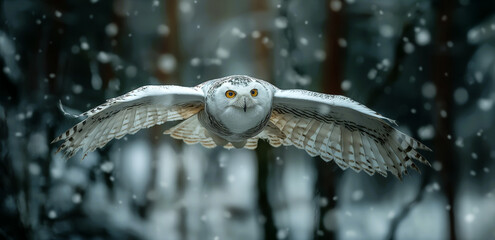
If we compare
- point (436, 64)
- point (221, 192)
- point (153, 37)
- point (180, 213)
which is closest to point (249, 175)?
point (221, 192)

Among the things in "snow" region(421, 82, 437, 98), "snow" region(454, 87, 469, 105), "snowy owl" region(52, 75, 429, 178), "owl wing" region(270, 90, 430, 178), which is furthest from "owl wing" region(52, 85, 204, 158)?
"snow" region(454, 87, 469, 105)

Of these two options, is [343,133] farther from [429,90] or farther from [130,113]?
[429,90]

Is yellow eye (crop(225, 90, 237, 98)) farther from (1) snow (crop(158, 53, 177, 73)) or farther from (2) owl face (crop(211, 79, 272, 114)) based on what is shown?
(1) snow (crop(158, 53, 177, 73))

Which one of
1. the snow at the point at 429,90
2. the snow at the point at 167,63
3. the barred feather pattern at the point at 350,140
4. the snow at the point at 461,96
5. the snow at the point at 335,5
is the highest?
the snow at the point at 335,5

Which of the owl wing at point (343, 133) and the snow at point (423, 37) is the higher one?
the snow at point (423, 37)

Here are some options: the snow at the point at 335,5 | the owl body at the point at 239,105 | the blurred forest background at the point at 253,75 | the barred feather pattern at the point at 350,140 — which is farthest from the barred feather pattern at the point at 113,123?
the snow at the point at 335,5

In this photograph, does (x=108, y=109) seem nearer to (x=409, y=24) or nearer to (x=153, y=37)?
(x=153, y=37)

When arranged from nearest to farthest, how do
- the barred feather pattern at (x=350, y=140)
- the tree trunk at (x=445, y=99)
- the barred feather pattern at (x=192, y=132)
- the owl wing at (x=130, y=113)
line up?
the owl wing at (x=130, y=113) → the barred feather pattern at (x=350, y=140) → the barred feather pattern at (x=192, y=132) → the tree trunk at (x=445, y=99)

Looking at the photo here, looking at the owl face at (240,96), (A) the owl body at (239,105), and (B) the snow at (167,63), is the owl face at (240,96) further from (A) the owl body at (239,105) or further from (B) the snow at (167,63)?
(B) the snow at (167,63)

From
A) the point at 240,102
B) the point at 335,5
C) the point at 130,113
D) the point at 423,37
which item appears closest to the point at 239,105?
the point at 240,102
